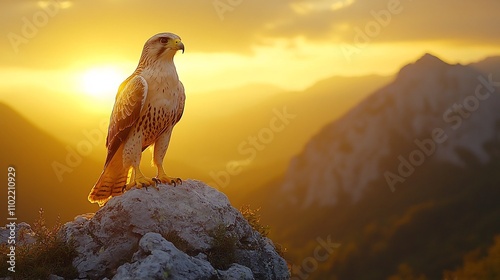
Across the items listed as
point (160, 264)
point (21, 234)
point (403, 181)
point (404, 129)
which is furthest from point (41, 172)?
point (404, 129)

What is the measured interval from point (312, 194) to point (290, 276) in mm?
81567

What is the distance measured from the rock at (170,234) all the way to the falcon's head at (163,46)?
2.88m

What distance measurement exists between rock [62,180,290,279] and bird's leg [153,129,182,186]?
0.53 ft

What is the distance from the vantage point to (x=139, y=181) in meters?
13.0

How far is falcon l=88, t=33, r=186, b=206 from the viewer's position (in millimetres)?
12766

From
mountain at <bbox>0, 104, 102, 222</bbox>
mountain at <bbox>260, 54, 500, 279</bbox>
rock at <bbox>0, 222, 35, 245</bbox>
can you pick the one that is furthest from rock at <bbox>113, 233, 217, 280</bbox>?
mountain at <bbox>260, 54, 500, 279</bbox>

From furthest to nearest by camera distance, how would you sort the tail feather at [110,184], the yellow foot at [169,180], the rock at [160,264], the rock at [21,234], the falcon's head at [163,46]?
1. the rock at [21,234]
2. the tail feather at [110,184]
3. the yellow foot at [169,180]
4. the falcon's head at [163,46]
5. the rock at [160,264]

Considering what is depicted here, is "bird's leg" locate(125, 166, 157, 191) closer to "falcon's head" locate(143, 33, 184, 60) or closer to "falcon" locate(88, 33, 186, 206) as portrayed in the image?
"falcon" locate(88, 33, 186, 206)

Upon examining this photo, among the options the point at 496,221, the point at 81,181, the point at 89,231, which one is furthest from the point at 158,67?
the point at 496,221

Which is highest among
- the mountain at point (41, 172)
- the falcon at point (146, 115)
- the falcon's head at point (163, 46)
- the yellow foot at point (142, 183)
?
Result: the mountain at point (41, 172)

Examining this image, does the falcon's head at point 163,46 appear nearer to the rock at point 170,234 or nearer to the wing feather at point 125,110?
the wing feather at point 125,110

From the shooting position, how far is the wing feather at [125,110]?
41.8ft

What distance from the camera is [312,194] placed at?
94938 mm

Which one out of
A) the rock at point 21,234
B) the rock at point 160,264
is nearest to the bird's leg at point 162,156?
the rock at point 160,264
